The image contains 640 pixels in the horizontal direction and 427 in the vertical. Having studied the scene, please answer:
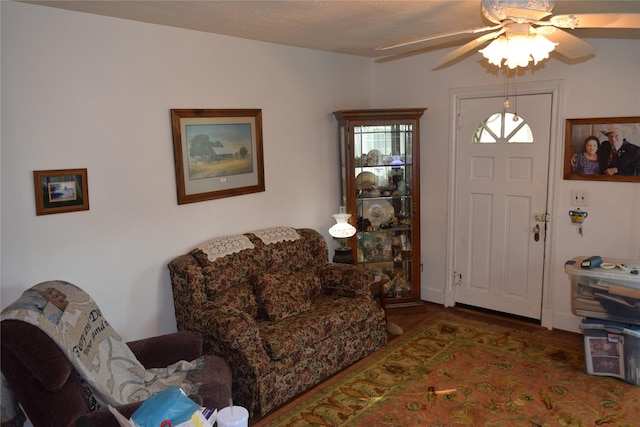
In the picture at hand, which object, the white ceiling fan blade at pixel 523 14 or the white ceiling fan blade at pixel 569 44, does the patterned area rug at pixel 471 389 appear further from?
the white ceiling fan blade at pixel 523 14

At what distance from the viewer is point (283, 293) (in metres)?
3.66

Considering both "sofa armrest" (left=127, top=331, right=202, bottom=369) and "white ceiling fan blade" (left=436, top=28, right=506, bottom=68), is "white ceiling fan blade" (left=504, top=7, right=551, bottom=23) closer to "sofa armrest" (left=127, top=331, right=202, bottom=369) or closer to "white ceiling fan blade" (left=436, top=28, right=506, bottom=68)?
"white ceiling fan blade" (left=436, top=28, right=506, bottom=68)

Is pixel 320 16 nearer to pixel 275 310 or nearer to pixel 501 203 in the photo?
pixel 275 310

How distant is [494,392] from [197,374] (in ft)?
6.41

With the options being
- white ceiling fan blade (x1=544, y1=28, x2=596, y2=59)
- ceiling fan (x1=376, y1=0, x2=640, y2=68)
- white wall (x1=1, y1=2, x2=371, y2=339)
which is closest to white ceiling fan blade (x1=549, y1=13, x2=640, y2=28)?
ceiling fan (x1=376, y1=0, x2=640, y2=68)

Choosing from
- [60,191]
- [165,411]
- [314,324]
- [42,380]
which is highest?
[60,191]

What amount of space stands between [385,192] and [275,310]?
1801 millimetres

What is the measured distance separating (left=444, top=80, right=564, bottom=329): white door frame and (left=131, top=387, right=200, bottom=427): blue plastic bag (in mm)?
3636

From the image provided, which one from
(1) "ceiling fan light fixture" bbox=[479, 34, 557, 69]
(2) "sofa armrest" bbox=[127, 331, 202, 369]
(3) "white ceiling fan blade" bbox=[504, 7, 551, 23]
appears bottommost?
(2) "sofa armrest" bbox=[127, 331, 202, 369]

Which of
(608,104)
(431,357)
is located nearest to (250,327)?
(431,357)

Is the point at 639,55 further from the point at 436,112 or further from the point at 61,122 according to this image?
the point at 61,122

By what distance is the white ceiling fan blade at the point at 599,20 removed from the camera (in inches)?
76.8

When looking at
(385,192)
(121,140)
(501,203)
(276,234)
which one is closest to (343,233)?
(276,234)

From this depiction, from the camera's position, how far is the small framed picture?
274 centimetres
